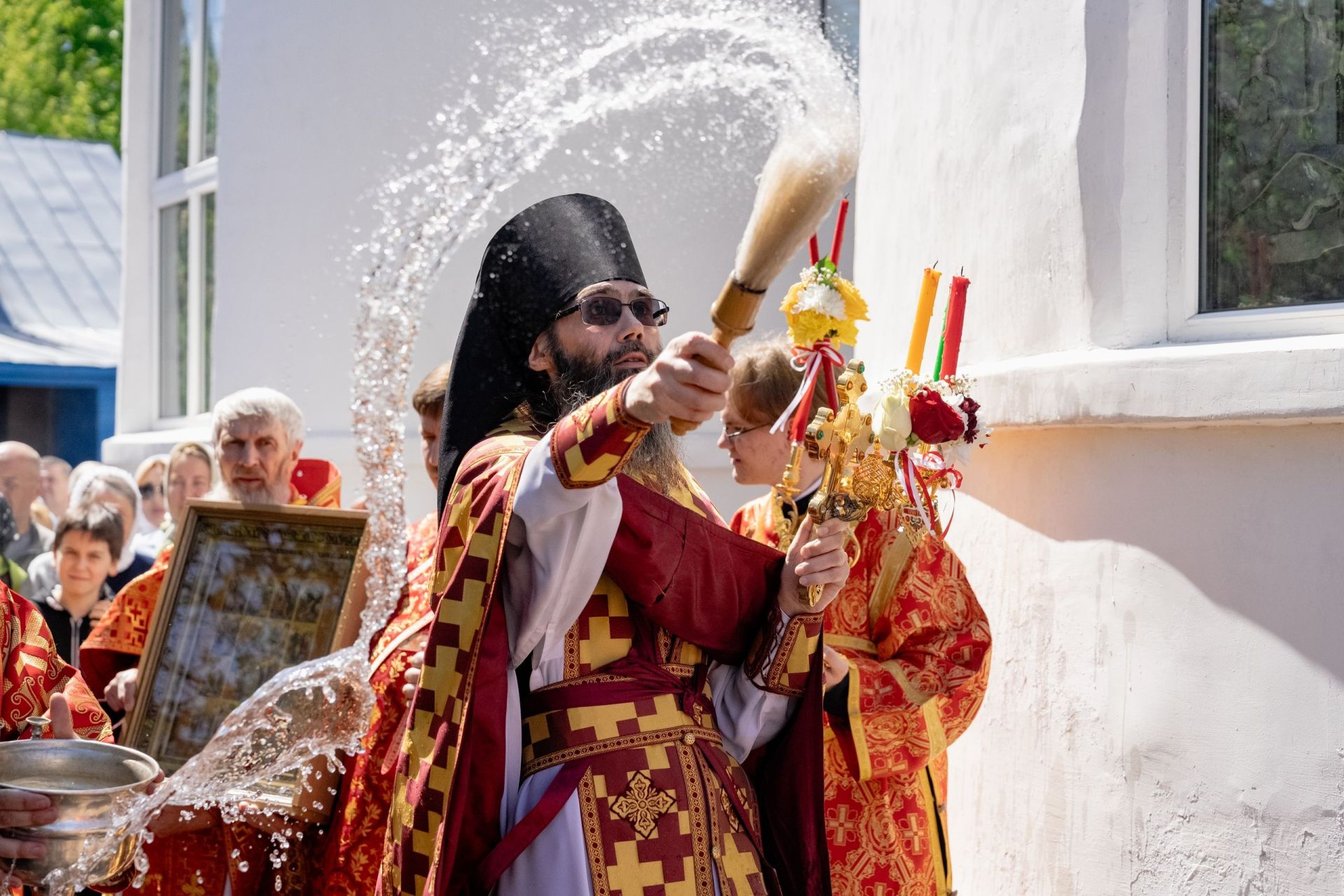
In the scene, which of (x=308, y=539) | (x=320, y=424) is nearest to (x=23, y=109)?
(x=320, y=424)

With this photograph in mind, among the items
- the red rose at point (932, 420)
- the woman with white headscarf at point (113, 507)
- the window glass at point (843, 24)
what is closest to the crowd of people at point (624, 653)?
the red rose at point (932, 420)

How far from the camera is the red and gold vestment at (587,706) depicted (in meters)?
2.52

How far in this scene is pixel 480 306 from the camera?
9.89 feet

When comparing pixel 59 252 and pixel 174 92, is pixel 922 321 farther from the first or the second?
pixel 59 252

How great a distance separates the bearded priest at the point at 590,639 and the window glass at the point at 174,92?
9.32 metres

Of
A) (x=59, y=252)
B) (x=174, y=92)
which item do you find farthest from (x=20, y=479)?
(x=59, y=252)

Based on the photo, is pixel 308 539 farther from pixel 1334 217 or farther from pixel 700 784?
pixel 1334 217

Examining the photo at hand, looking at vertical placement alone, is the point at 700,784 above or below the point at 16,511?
below

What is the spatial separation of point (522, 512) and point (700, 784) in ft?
2.21

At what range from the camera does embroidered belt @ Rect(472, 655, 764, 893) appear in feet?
8.48

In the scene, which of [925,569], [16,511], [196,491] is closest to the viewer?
[925,569]

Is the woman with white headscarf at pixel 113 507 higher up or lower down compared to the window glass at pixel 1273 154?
lower down

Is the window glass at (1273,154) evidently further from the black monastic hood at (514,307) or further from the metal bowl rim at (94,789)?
the metal bowl rim at (94,789)

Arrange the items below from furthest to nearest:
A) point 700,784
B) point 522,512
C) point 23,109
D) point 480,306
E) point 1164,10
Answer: point 23,109 → point 1164,10 → point 480,306 → point 700,784 → point 522,512
